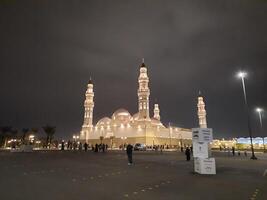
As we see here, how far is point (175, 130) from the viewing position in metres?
97.7

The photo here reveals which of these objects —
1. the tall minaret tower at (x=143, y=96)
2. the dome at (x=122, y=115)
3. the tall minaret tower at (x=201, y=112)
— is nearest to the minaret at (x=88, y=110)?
the dome at (x=122, y=115)

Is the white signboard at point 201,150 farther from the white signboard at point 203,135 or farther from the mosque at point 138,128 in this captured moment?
the mosque at point 138,128

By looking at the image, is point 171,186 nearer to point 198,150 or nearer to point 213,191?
point 213,191

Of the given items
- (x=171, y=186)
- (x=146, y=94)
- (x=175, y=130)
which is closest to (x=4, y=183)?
(x=171, y=186)

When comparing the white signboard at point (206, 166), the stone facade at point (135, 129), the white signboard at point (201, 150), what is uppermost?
the stone facade at point (135, 129)

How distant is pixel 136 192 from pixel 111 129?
83327mm

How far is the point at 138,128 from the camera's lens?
81.2 m

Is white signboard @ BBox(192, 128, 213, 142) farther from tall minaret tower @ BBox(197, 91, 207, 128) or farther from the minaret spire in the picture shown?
tall minaret tower @ BBox(197, 91, 207, 128)

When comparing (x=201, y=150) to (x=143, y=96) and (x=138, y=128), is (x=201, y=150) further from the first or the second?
(x=143, y=96)

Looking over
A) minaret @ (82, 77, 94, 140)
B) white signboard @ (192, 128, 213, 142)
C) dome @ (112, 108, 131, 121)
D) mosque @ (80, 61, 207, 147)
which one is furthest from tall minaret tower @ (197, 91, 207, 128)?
white signboard @ (192, 128, 213, 142)

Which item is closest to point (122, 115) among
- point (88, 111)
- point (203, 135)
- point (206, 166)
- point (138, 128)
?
point (88, 111)

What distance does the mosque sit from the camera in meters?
81.6

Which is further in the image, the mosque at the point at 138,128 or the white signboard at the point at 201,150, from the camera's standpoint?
the mosque at the point at 138,128

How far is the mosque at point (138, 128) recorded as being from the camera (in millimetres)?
81562
